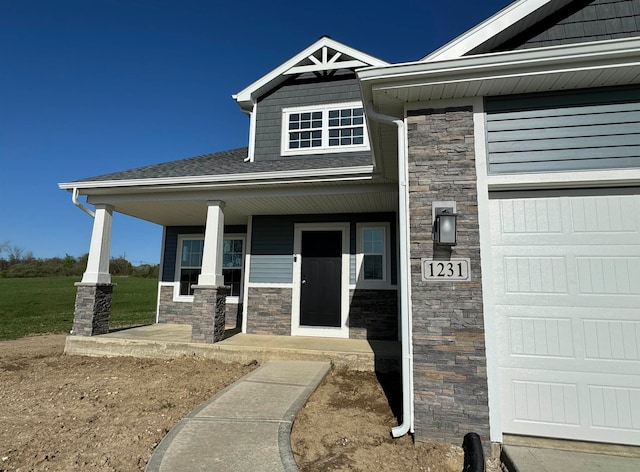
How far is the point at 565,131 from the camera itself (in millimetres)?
2760

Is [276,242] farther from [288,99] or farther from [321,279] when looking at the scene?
[288,99]

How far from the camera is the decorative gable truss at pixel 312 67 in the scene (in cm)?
705

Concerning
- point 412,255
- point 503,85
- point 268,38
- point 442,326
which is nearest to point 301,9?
point 268,38

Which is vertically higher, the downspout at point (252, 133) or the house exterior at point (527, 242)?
the downspout at point (252, 133)

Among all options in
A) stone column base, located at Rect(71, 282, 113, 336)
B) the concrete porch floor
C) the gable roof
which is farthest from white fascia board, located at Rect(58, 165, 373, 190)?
the gable roof

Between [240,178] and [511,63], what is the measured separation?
3.93m

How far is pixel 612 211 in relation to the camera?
2.67 meters

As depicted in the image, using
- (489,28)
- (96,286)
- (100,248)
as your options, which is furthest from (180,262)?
(489,28)

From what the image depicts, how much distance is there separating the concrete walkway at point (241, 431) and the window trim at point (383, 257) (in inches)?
101

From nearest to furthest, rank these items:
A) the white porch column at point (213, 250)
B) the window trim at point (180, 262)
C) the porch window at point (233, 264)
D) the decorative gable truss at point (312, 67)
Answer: the white porch column at point (213, 250) → the decorative gable truss at point (312, 67) → the window trim at point (180, 262) → the porch window at point (233, 264)

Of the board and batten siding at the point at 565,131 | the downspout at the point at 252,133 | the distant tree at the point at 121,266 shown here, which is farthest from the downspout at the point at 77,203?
the distant tree at the point at 121,266

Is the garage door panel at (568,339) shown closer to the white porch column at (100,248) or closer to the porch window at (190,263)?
the white porch column at (100,248)

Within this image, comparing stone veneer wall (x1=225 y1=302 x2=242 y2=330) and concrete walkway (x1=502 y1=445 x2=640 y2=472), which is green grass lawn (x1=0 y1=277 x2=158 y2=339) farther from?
concrete walkway (x1=502 y1=445 x2=640 y2=472)

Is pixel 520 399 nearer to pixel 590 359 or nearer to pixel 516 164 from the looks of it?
pixel 590 359
